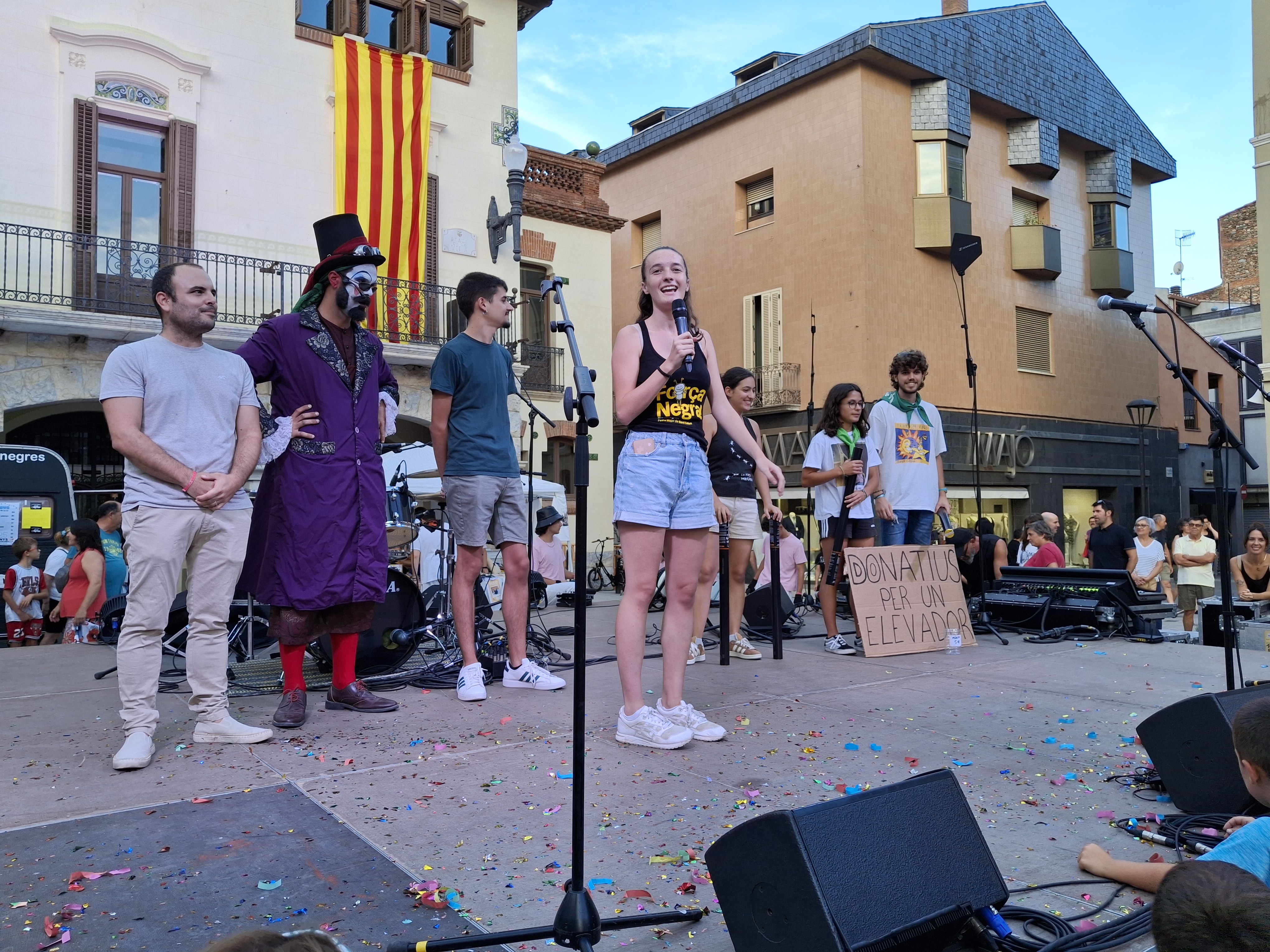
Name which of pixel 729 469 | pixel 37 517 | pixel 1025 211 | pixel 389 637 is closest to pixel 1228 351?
pixel 729 469

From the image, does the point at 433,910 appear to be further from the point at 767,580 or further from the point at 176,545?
the point at 767,580

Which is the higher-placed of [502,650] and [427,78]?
[427,78]

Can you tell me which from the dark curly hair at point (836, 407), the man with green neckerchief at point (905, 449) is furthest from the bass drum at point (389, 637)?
the man with green neckerchief at point (905, 449)

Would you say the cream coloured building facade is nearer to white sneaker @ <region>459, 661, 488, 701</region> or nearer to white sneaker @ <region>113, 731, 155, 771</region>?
white sneaker @ <region>459, 661, 488, 701</region>

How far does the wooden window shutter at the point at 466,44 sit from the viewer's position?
16203 mm

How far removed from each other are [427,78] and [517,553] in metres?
13.2

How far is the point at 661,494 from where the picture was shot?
3525mm

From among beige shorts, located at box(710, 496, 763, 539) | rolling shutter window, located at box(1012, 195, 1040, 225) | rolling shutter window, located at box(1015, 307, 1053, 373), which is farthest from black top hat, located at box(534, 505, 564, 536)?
rolling shutter window, located at box(1012, 195, 1040, 225)

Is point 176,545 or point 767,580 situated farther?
point 767,580

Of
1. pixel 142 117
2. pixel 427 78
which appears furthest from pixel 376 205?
pixel 142 117

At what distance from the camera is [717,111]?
852 inches

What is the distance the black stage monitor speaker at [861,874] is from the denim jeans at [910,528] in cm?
459

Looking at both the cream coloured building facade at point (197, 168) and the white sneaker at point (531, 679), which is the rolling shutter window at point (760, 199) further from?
the white sneaker at point (531, 679)

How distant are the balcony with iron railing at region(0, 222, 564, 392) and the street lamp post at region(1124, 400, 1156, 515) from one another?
14.5 m
